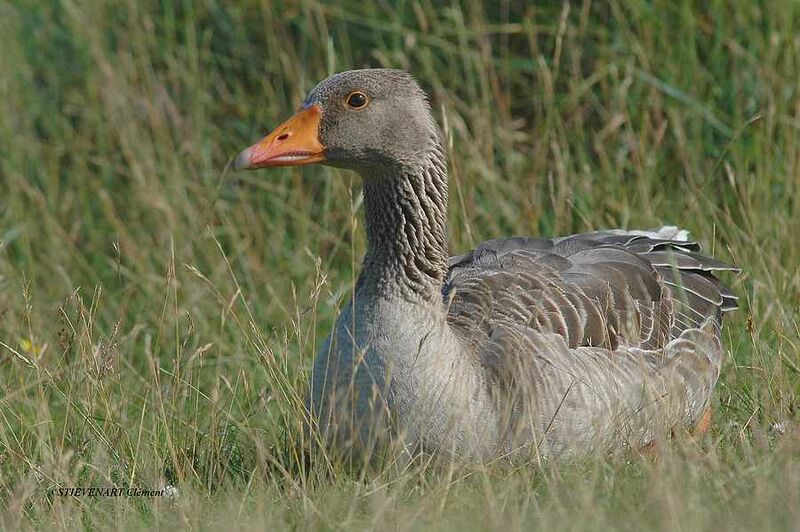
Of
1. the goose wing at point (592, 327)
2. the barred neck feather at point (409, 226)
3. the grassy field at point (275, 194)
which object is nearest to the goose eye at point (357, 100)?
the barred neck feather at point (409, 226)

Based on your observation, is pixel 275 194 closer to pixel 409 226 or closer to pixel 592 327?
pixel 409 226

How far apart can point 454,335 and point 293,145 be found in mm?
844

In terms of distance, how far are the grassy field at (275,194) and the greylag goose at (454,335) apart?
0.51 ft

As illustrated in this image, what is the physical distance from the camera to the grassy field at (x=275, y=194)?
4.32 m

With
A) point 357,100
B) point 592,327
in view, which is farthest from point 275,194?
point 592,327

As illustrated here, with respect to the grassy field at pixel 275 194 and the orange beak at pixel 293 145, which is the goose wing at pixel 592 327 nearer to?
the grassy field at pixel 275 194

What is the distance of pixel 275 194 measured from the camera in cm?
716

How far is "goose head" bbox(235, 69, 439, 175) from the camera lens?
4383 millimetres

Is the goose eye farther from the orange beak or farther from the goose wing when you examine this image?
the goose wing

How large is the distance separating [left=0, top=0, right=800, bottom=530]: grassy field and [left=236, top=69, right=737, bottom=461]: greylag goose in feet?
0.51

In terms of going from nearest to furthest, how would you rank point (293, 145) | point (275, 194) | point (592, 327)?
point (293, 145)
point (592, 327)
point (275, 194)

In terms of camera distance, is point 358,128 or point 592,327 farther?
point 592,327

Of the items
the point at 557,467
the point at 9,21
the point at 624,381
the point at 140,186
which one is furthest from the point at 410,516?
the point at 9,21

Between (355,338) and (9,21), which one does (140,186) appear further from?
(355,338)
